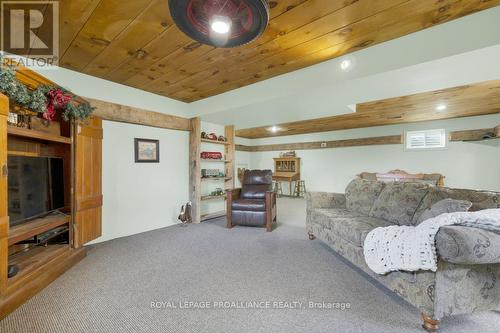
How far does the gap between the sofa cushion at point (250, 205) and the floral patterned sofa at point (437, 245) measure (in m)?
0.97

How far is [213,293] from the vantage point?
1.80 m

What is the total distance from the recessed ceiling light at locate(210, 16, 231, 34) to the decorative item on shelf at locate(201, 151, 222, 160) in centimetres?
314

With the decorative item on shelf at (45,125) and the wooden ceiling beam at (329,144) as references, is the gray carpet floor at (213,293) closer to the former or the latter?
the decorative item on shelf at (45,125)

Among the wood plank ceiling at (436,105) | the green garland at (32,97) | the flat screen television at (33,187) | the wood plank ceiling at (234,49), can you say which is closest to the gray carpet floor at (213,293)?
the flat screen television at (33,187)

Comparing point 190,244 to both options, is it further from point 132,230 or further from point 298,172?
point 298,172

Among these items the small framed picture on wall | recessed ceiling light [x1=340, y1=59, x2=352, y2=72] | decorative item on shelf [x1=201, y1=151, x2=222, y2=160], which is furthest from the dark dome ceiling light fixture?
decorative item on shelf [x1=201, y1=151, x2=222, y2=160]

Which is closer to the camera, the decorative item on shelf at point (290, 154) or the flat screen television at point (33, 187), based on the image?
the flat screen television at point (33, 187)

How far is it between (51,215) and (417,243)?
3290 millimetres

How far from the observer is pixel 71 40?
6.77 feet

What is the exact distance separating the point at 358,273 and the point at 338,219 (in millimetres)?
561

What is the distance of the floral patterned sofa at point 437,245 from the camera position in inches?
48.0

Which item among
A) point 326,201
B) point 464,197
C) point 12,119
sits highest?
point 12,119

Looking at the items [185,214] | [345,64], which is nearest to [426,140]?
[345,64]

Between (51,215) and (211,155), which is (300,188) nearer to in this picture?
(211,155)
